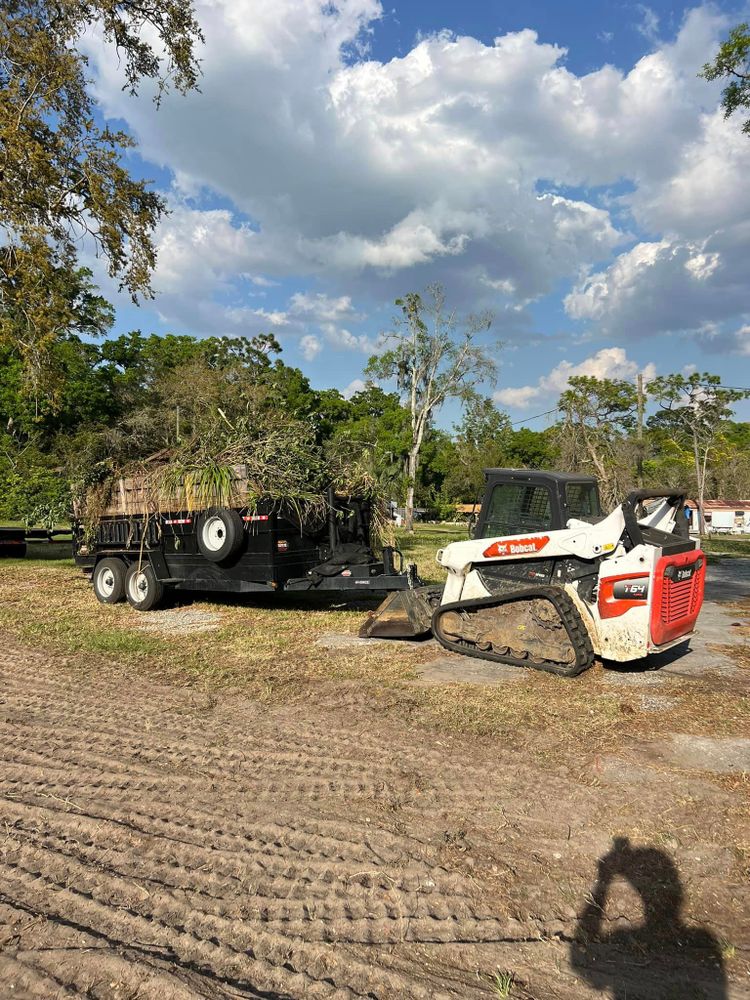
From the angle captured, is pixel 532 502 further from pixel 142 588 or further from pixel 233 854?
pixel 142 588

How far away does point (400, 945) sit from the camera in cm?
265

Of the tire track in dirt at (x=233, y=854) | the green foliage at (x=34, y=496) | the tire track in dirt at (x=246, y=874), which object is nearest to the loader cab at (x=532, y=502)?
the tire track in dirt at (x=233, y=854)

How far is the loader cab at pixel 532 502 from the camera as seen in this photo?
23.1 feet

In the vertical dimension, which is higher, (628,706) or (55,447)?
(55,447)

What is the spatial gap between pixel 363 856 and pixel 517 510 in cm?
464

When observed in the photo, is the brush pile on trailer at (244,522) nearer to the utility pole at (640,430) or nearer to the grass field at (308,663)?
the grass field at (308,663)

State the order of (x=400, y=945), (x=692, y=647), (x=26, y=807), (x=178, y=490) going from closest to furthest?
(x=400, y=945) → (x=26, y=807) → (x=692, y=647) → (x=178, y=490)

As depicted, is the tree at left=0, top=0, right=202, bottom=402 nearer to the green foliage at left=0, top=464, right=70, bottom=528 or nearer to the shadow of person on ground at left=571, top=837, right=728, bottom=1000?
the green foliage at left=0, top=464, right=70, bottom=528

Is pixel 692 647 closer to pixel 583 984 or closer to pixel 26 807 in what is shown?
pixel 583 984

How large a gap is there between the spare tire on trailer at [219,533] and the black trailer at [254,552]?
0.01 meters

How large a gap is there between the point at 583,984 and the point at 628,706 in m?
3.45

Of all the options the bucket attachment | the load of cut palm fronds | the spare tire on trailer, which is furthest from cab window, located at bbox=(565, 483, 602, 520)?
the spare tire on trailer

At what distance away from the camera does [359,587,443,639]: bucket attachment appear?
784 centimetres

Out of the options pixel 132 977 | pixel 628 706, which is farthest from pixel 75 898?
pixel 628 706
